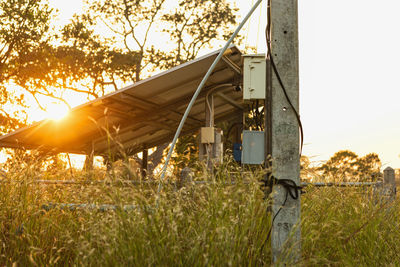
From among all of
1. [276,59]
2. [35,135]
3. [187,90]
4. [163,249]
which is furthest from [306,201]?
[35,135]

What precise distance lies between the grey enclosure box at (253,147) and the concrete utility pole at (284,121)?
19cm

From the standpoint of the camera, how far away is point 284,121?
12.7ft

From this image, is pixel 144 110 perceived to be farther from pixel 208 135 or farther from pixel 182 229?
pixel 182 229

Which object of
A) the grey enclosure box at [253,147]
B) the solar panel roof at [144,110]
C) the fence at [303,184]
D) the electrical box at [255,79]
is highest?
the solar panel roof at [144,110]

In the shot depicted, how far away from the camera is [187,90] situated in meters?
10.9

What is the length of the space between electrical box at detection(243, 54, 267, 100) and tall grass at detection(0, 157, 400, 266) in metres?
0.77

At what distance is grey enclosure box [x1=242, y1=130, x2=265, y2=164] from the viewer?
13.4ft

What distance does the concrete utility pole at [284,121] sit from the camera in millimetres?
3768

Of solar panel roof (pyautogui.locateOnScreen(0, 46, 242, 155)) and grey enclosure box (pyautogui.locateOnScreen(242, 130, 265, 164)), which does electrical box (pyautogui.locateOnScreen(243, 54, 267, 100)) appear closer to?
grey enclosure box (pyautogui.locateOnScreen(242, 130, 265, 164))

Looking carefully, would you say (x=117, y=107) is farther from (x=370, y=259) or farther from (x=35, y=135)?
(x=370, y=259)

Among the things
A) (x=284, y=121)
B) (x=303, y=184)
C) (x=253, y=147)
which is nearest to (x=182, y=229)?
(x=253, y=147)

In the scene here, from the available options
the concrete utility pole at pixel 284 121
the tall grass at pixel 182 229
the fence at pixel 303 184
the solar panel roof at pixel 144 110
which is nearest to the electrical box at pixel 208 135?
the solar panel roof at pixel 144 110

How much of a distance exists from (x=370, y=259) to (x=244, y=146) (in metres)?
1.87

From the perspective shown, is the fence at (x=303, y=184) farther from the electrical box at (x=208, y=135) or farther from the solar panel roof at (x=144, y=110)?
the electrical box at (x=208, y=135)
